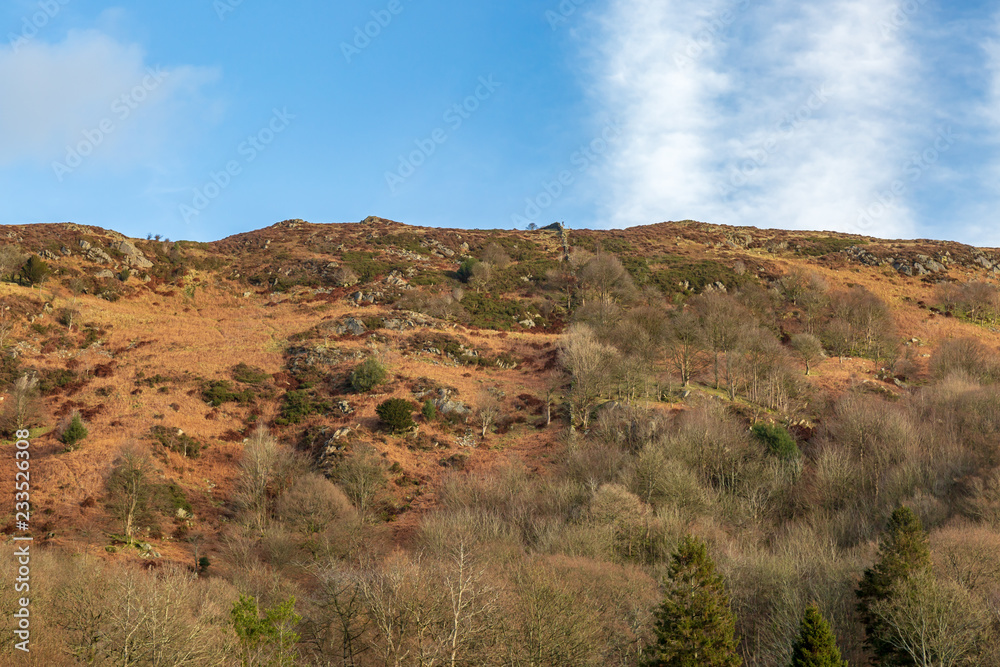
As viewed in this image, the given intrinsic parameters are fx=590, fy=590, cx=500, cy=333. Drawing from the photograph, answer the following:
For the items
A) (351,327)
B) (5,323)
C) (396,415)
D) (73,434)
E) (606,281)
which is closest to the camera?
(73,434)

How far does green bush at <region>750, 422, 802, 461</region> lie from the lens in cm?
4456

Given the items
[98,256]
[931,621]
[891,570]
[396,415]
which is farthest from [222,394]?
[931,621]

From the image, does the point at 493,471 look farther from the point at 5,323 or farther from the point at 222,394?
the point at 5,323

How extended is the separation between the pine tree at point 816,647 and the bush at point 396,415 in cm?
3502

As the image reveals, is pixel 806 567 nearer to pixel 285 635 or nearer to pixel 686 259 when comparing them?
pixel 285 635

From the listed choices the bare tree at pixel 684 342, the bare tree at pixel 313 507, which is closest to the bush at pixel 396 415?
the bare tree at pixel 313 507

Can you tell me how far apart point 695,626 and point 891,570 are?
33.2 feet

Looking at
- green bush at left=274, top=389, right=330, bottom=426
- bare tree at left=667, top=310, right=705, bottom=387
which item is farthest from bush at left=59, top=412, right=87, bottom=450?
bare tree at left=667, top=310, right=705, bottom=387

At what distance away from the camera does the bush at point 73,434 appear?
42375mm

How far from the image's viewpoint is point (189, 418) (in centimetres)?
5100

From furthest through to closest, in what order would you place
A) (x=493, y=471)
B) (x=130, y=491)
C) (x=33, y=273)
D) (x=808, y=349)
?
(x=33, y=273) → (x=808, y=349) → (x=493, y=471) → (x=130, y=491)

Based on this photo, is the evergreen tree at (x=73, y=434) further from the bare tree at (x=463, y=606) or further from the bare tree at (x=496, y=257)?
the bare tree at (x=496, y=257)

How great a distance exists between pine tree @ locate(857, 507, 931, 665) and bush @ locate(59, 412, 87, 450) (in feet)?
164

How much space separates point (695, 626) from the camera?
24266 mm
